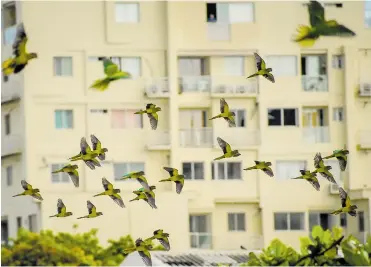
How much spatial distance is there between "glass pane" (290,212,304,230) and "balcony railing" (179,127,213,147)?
0.91 meters

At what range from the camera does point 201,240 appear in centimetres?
1163

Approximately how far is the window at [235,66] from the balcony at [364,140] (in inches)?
39.9

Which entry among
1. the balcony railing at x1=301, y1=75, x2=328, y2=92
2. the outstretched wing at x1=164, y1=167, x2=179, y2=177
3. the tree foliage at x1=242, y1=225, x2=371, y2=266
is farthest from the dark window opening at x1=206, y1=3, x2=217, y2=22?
the tree foliage at x1=242, y1=225, x2=371, y2=266

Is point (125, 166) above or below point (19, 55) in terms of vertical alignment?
below

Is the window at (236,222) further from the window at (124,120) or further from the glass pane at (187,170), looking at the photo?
the window at (124,120)

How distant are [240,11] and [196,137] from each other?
3.35 feet

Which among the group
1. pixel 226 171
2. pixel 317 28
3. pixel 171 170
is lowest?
pixel 226 171

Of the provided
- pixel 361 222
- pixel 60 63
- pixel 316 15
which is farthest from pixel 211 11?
pixel 316 15

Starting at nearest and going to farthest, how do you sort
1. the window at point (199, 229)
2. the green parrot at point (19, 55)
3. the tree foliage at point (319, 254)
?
the green parrot at point (19, 55) < the tree foliage at point (319, 254) < the window at point (199, 229)

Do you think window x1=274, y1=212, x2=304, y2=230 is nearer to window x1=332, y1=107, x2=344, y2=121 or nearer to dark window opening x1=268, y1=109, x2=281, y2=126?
dark window opening x1=268, y1=109, x2=281, y2=126

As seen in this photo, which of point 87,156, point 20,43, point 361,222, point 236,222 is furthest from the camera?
point 361,222

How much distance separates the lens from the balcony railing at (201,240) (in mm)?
11572

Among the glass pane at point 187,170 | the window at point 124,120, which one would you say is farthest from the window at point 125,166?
the glass pane at point 187,170

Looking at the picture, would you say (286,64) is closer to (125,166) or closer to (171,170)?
(125,166)
